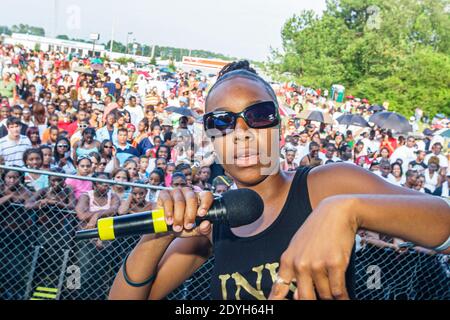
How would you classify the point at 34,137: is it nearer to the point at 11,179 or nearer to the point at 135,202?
the point at 11,179

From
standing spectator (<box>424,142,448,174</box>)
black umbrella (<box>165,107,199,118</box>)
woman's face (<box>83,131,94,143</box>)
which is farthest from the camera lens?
black umbrella (<box>165,107,199,118</box>)

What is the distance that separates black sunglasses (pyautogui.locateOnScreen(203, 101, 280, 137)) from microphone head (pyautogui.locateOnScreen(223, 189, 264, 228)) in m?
0.26

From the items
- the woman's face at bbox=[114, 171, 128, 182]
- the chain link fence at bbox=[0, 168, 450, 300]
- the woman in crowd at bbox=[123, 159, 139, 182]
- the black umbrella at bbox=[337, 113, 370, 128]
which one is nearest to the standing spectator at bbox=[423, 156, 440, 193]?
the chain link fence at bbox=[0, 168, 450, 300]

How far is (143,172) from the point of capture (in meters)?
6.98

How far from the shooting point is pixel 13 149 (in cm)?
644

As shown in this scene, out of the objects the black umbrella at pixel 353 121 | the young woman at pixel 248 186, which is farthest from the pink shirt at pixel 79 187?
the black umbrella at pixel 353 121

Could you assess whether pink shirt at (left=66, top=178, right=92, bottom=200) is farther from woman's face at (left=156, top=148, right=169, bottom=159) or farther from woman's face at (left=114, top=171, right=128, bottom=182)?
woman's face at (left=156, top=148, right=169, bottom=159)

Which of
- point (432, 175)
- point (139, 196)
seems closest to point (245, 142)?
point (139, 196)

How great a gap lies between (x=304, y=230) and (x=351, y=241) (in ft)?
0.27

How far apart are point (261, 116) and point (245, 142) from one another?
0.30ft

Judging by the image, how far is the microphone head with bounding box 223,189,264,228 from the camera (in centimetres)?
131

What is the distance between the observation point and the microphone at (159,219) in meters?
1.25

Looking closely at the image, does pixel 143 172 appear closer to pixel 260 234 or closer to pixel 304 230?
pixel 260 234
